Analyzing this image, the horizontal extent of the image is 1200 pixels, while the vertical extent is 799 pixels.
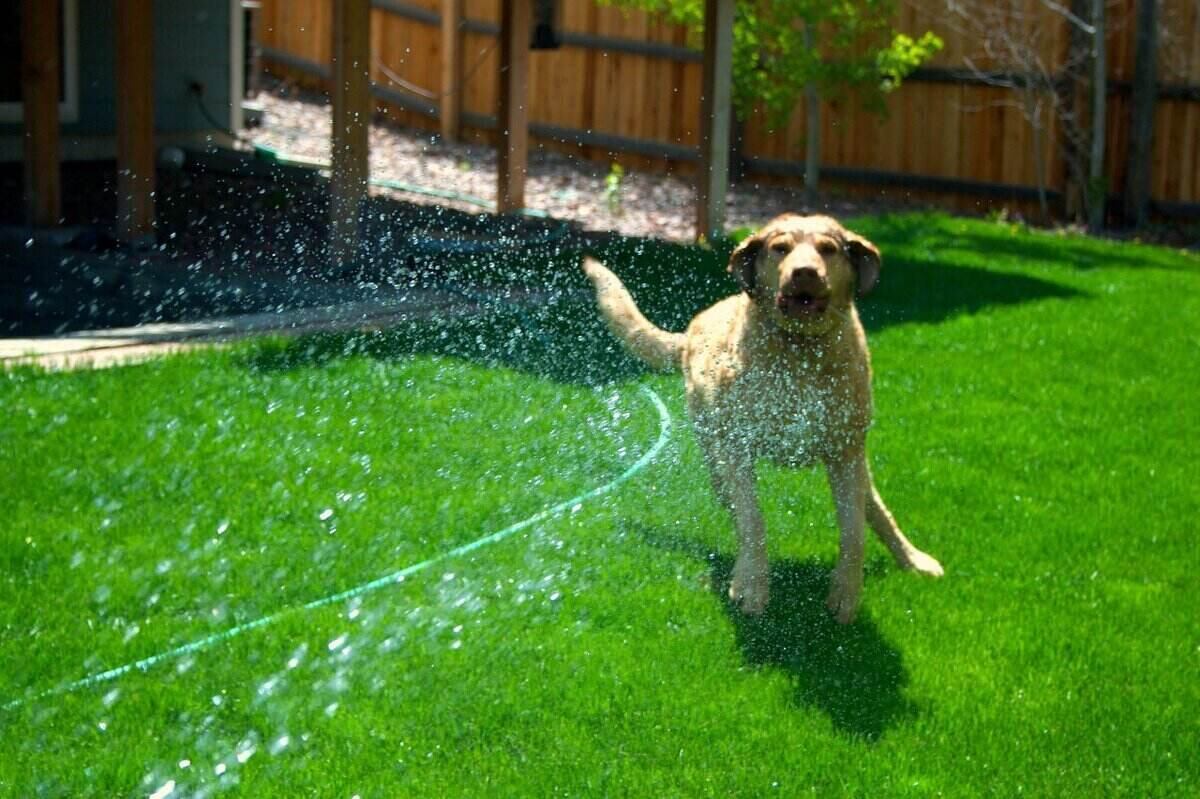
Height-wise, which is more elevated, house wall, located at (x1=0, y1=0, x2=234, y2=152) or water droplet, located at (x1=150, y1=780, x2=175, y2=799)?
house wall, located at (x1=0, y1=0, x2=234, y2=152)

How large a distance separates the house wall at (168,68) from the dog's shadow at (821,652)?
829 cm

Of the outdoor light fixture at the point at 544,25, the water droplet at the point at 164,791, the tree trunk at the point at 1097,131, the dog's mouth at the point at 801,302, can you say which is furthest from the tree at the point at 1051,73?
the water droplet at the point at 164,791

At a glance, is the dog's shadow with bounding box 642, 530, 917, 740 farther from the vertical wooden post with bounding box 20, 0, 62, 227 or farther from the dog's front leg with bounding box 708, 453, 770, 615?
the vertical wooden post with bounding box 20, 0, 62, 227

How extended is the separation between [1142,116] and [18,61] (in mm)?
8630

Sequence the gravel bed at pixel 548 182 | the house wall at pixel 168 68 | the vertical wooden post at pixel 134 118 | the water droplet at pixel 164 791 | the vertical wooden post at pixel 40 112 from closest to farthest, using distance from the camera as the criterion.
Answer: the water droplet at pixel 164 791 < the vertical wooden post at pixel 134 118 < the vertical wooden post at pixel 40 112 < the house wall at pixel 168 68 < the gravel bed at pixel 548 182

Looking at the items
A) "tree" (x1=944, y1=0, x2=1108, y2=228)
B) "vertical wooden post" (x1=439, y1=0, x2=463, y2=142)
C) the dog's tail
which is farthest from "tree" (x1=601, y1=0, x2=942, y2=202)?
the dog's tail

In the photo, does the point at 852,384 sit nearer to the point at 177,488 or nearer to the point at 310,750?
the point at 310,750

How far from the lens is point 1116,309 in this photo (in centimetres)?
1018

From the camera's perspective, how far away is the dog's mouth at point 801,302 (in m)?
4.74

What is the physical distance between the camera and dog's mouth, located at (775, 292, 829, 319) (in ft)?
15.6

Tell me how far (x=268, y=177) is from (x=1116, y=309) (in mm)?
5893

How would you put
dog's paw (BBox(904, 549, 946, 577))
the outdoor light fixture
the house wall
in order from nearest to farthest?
dog's paw (BBox(904, 549, 946, 577)) < the house wall < the outdoor light fixture

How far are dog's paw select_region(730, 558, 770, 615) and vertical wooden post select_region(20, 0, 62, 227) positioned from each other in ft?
20.2

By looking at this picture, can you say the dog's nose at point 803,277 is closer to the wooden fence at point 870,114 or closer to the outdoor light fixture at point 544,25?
the outdoor light fixture at point 544,25
